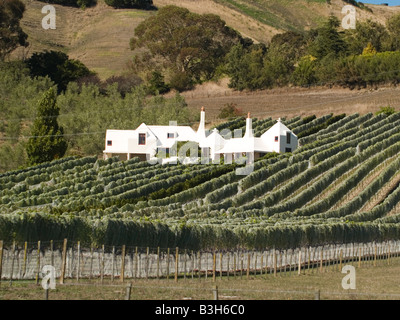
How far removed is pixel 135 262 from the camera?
1302 inches

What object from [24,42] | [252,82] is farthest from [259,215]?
[24,42]

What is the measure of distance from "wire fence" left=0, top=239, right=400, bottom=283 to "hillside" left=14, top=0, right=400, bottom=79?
97.2 m

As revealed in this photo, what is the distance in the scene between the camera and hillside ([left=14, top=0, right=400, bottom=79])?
147m

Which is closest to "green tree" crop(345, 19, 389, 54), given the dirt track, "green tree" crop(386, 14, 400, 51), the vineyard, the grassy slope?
"green tree" crop(386, 14, 400, 51)

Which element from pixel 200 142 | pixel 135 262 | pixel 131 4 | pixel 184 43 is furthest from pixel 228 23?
pixel 135 262

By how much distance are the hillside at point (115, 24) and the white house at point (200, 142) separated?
177ft

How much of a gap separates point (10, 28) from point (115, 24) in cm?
3462

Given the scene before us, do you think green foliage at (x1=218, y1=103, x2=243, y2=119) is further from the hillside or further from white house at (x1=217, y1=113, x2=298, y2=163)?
the hillside

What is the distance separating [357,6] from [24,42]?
3640 inches

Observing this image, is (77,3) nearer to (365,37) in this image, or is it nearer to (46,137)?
(365,37)

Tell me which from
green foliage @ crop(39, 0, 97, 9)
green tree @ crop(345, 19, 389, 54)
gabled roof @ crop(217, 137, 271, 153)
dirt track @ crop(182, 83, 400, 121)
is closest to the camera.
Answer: gabled roof @ crop(217, 137, 271, 153)

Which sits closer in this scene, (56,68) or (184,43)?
(56,68)

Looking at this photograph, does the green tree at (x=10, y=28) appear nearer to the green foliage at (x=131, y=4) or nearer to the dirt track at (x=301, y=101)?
the dirt track at (x=301, y=101)

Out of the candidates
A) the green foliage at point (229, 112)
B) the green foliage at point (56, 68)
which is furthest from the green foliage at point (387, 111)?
the green foliage at point (56, 68)
